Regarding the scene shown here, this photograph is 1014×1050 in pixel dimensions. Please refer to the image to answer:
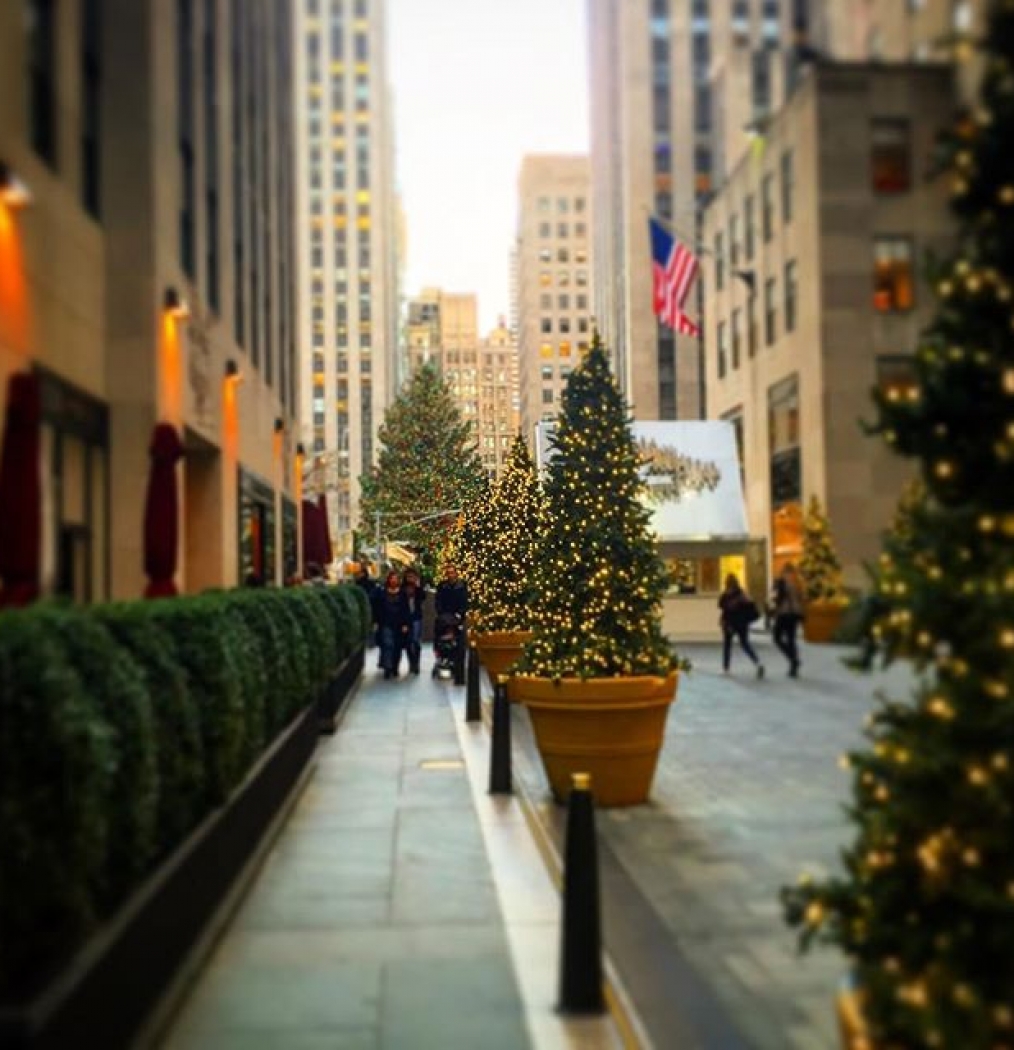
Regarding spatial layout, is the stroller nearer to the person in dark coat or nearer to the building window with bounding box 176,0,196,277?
the person in dark coat

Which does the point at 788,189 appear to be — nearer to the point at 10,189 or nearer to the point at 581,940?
the point at 10,189

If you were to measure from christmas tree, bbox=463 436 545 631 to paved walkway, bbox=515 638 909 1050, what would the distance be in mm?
4389

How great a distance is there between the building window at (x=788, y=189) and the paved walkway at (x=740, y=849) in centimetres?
1508

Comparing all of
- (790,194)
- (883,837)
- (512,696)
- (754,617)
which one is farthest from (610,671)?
(790,194)

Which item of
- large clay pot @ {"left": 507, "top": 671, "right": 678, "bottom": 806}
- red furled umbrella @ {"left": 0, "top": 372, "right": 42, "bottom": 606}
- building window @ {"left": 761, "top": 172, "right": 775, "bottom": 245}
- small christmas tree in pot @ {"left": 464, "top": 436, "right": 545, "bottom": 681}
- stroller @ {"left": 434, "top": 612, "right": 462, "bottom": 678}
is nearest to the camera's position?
red furled umbrella @ {"left": 0, "top": 372, "right": 42, "bottom": 606}

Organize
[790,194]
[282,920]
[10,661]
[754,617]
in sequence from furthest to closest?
[790,194] → [754,617] → [282,920] → [10,661]

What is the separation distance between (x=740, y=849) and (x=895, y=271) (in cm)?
418

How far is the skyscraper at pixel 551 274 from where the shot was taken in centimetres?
15875

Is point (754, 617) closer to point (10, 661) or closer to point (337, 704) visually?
point (337, 704)

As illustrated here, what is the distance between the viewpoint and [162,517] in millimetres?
13695

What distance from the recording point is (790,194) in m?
30.6

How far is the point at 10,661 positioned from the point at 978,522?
3.47 meters

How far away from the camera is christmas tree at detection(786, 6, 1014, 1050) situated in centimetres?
341

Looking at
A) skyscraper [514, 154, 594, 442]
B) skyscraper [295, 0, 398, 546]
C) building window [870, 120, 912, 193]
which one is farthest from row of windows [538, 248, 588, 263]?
building window [870, 120, 912, 193]
